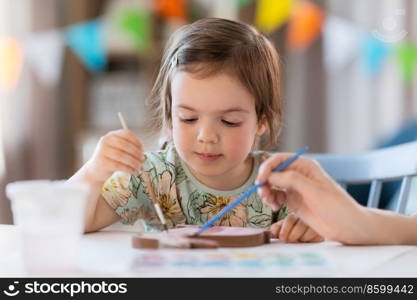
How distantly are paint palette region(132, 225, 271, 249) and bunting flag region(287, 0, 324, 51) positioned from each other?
239 cm

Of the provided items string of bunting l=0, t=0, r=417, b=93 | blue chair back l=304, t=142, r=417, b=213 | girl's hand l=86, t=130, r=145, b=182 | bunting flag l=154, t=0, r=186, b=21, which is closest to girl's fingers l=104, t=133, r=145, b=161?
girl's hand l=86, t=130, r=145, b=182

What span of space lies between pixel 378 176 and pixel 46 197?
0.81 metres

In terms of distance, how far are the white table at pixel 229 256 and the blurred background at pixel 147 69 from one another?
2.11 meters

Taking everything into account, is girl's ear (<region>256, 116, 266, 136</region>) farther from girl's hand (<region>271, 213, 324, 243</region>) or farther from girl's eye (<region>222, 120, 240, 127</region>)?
girl's hand (<region>271, 213, 324, 243</region>)

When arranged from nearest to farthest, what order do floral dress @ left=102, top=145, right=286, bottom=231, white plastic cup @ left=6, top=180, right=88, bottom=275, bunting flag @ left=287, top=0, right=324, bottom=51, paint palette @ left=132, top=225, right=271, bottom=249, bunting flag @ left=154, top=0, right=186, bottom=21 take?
1. white plastic cup @ left=6, top=180, right=88, bottom=275
2. paint palette @ left=132, top=225, right=271, bottom=249
3. floral dress @ left=102, top=145, right=286, bottom=231
4. bunting flag @ left=287, top=0, right=324, bottom=51
5. bunting flag @ left=154, top=0, right=186, bottom=21

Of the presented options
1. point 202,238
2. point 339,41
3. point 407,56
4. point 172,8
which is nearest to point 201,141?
point 202,238

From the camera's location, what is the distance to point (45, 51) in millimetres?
3279

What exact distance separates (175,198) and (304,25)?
2.25 meters

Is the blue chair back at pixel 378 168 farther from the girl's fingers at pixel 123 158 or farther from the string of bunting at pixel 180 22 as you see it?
the string of bunting at pixel 180 22

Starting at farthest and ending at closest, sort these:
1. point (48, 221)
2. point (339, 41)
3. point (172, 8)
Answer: point (172, 8) < point (339, 41) < point (48, 221)

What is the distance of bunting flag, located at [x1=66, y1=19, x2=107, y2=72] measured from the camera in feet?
10.5

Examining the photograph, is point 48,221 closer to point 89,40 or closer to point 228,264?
point 228,264

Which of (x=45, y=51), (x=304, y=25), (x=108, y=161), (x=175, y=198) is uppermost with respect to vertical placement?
(x=304, y=25)

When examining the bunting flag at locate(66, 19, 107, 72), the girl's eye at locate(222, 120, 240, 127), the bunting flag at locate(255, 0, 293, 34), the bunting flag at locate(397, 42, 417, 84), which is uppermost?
the bunting flag at locate(255, 0, 293, 34)
